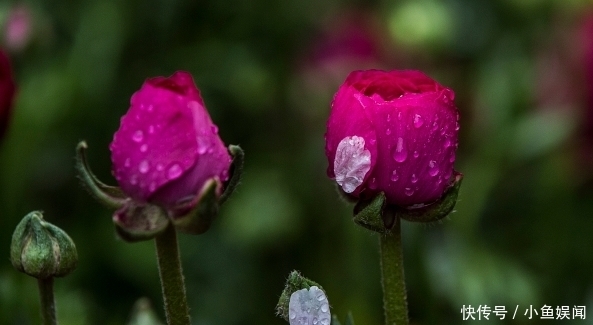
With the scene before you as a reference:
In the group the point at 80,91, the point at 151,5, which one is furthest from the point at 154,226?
the point at 151,5

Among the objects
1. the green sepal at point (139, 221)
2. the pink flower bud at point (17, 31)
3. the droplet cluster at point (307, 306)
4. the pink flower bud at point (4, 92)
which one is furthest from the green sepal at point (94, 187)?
the pink flower bud at point (17, 31)

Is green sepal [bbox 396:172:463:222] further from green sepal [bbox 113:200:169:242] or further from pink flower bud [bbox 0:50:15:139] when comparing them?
pink flower bud [bbox 0:50:15:139]

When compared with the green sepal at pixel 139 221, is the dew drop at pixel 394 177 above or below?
above

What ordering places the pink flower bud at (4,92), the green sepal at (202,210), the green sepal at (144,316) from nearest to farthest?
the green sepal at (202,210), the green sepal at (144,316), the pink flower bud at (4,92)

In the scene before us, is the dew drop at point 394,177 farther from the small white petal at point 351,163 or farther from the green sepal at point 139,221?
A: the green sepal at point 139,221

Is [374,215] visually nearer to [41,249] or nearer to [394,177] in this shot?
[394,177]

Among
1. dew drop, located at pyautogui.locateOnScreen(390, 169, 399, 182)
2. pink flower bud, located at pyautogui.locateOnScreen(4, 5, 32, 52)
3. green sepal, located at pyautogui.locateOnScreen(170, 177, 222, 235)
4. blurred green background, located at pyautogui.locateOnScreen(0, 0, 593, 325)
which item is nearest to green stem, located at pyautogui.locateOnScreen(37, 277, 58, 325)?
green sepal, located at pyautogui.locateOnScreen(170, 177, 222, 235)

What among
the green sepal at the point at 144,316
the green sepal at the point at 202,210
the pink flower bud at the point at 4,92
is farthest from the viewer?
the pink flower bud at the point at 4,92
